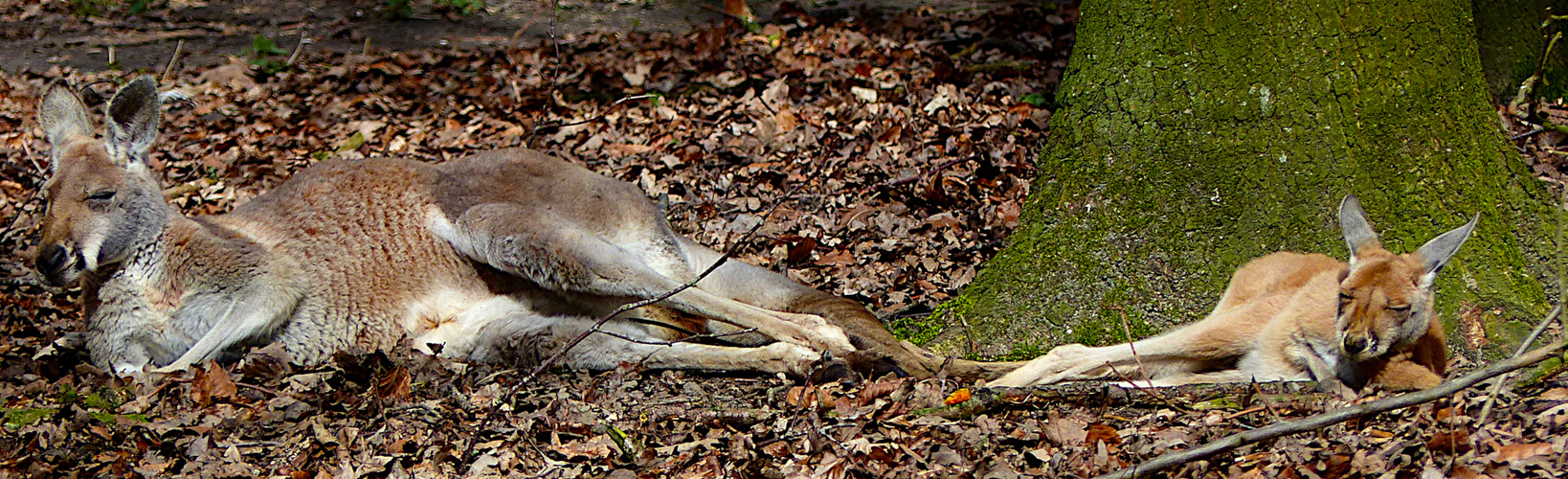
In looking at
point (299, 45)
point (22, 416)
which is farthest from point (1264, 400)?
point (299, 45)

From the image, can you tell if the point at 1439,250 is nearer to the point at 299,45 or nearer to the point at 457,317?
the point at 457,317

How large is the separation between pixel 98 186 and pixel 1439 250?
5191 millimetres

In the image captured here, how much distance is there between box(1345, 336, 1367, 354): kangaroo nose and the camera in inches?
146

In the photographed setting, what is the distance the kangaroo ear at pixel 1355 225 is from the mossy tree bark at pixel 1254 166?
0.28 meters

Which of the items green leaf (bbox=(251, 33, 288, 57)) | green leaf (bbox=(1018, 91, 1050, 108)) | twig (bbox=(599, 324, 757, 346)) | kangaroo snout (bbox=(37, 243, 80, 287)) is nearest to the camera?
kangaroo snout (bbox=(37, 243, 80, 287))

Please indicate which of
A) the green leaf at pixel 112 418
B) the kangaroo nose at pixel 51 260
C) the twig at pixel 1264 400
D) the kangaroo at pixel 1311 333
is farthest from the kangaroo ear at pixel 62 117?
the twig at pixel 1264 400

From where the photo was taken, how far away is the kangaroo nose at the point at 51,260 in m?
4.46

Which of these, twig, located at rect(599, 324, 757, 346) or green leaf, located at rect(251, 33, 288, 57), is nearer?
twig, located at rect(599, 324, 757, 346)

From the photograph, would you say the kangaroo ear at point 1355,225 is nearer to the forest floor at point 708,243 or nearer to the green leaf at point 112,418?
the forest floor at point 708,243

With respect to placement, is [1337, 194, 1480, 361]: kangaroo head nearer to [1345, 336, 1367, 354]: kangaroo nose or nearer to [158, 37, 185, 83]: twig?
[1345, 336, 1367, 354]: kangaroo nose

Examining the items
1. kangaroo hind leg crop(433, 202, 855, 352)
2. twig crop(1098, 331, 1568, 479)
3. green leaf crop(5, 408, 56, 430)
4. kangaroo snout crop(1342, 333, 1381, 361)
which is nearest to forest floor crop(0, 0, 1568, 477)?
green leaf crop(5, 408, 56, 430)

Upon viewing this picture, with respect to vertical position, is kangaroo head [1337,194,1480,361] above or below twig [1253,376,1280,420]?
above

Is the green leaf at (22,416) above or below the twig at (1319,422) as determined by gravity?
below

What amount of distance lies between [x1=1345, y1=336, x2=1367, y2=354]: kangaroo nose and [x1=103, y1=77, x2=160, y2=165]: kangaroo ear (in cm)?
492
